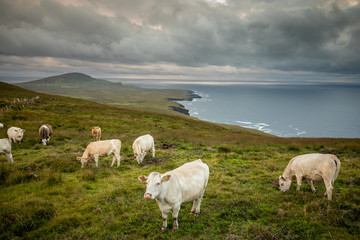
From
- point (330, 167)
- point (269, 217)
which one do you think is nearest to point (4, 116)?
point (269, 217)

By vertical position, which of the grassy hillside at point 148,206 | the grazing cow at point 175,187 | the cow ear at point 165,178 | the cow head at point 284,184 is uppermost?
the cow ear at point 165,178

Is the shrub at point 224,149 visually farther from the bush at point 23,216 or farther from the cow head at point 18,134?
the cow head at point 18,134

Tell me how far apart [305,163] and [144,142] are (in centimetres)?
985

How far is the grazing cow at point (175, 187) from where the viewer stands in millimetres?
5293

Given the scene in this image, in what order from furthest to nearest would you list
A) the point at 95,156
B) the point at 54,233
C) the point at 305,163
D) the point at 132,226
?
the point at 95,156 → the point at 305,163 → the point at 132,226 → the point at 54,233

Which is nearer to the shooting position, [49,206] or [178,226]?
[178,226]

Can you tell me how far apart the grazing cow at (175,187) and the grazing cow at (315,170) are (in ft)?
15.3

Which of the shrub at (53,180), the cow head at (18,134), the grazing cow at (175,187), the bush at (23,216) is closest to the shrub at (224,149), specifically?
the grazing cow at (175,187)

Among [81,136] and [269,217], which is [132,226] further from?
[81,136]

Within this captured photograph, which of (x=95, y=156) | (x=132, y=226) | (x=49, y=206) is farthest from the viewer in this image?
(x=95, y=156)

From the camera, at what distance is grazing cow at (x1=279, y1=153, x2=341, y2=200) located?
23.3ft

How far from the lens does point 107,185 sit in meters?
9.03

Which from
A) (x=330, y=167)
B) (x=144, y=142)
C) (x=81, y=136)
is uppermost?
(x=330, y=167)

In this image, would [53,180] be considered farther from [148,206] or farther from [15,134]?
[15,134]
